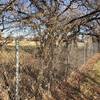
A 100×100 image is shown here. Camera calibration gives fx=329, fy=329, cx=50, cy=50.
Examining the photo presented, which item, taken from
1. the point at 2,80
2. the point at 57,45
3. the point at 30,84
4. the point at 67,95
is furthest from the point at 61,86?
the point at 2,80

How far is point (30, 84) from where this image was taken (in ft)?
31.6

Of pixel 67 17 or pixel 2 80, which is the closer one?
pixel 2 80

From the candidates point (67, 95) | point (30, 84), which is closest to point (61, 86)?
point (67, 95)

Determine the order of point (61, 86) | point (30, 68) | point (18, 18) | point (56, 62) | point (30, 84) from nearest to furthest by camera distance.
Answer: point (18, 18) → point (30, 84) → point (30, 68) → point (56, 62) → point (61, 86)

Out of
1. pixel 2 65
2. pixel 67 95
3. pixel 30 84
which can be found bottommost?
pixel 67 95

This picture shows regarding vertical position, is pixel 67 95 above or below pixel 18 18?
below

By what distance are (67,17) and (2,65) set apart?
9.87 feet

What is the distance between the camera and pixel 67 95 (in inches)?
451

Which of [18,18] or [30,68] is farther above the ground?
[18,18]

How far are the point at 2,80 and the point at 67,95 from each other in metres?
3.26

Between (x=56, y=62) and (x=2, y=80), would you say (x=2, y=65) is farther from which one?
(x=56, y=62)

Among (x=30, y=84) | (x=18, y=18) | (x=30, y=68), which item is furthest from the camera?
(x=30, y=68)

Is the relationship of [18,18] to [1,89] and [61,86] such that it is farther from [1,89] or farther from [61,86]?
[61,86]

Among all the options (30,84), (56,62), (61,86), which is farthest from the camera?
(61,86)
